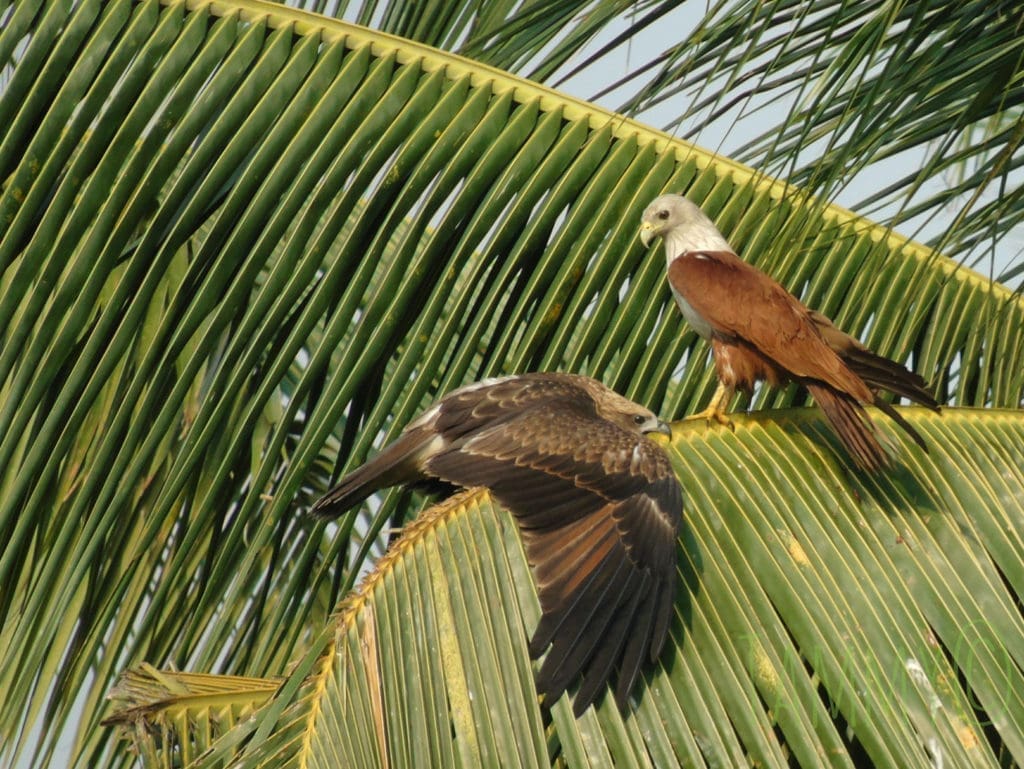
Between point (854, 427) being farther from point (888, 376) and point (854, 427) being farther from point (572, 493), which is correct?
point (572, 493)

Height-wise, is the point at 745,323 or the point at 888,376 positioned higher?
the point at 745,323

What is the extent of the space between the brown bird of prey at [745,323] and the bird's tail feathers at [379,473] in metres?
0.78

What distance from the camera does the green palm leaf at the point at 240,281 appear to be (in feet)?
11.9

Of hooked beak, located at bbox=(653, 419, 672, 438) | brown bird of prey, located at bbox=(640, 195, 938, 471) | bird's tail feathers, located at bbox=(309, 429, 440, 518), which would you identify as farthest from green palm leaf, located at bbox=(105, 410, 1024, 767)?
bird's tail feathers, located at bbox=(309, 429, 440, 518)

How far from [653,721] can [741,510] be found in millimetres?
692

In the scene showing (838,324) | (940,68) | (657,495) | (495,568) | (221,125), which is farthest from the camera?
(838,324)

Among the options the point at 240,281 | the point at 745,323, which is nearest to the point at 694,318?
the point at 745,323

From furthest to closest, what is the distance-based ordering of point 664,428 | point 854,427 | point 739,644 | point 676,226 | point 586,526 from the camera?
point 676,226 < point 664,428 < point 854,427 < point 586,526 < point 739,644

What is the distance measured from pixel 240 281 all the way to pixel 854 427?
5.61 feet

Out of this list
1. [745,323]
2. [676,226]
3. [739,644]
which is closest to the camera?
[739,644]

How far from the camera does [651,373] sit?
14.2 ft

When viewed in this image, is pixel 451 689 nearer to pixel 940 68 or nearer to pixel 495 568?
pixel 495 568

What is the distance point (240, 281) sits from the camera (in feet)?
12.3

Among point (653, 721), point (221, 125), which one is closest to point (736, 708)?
point (653, 721)
